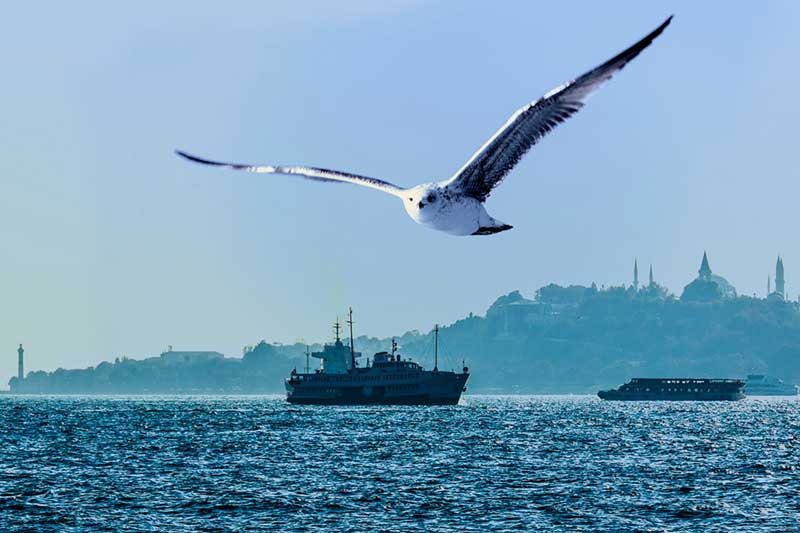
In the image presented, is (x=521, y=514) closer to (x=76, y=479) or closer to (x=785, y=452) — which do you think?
(x=76, y=479)

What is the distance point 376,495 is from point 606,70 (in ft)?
169

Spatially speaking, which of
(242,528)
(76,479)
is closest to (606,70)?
(242,528)

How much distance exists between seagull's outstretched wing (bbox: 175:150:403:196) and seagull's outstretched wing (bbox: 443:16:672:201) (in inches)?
36.9

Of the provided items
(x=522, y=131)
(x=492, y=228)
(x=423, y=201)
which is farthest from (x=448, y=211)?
(x=522, y=131)

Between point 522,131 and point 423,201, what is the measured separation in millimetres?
1267

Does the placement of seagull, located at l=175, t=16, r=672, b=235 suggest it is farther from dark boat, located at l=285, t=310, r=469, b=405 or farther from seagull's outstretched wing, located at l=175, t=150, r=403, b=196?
dark boat, located at l=285, t=310, r=469, b=405

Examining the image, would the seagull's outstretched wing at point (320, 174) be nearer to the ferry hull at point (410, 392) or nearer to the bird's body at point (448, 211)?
the bird's body at point (448, 211)

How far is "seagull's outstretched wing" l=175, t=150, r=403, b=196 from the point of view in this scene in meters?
12.6

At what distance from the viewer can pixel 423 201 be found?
1094cm

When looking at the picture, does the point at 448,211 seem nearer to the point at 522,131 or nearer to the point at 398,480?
the point at 522,131

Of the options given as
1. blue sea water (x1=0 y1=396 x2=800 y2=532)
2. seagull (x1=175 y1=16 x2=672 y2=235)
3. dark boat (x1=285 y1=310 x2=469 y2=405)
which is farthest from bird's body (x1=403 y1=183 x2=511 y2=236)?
dark boat (x1=285 y1=310 x2=469 y2=405)

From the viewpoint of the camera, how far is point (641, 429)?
127m

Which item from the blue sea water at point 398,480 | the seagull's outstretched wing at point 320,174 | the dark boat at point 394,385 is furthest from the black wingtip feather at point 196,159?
the dark boat at point 394,385

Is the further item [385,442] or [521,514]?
[385,442]
